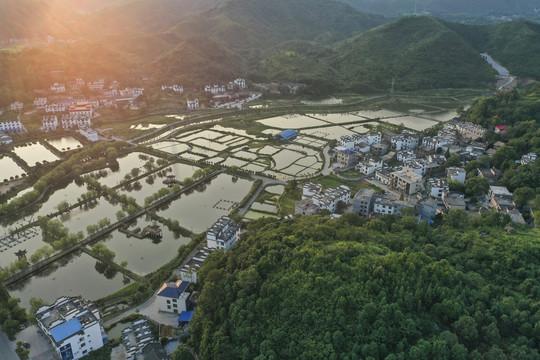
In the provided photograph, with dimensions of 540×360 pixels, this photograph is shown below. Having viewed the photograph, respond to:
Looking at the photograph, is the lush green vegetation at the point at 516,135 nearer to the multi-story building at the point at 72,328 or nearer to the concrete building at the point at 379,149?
the concrete building at the point at 379,149

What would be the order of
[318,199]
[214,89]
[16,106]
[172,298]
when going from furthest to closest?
[214,89] → [16,106] → [318,199] → [172,298]

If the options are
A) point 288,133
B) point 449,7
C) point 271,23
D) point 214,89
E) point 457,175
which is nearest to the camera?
point 457,175

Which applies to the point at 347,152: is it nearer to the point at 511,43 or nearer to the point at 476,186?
the point at 476,186

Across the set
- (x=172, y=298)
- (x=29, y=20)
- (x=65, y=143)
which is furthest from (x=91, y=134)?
(x=29, y=20)

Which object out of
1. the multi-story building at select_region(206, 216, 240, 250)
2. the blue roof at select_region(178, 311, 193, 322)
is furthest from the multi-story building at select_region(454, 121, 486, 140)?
the blue roof at select_region(178, 311, 193, 322)

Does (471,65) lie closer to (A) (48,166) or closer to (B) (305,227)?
(B) (305,227)

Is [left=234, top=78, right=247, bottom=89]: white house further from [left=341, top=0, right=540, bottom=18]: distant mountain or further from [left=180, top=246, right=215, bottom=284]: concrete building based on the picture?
[left=341, top=0, right=540, bottom=18]: distant mountain
